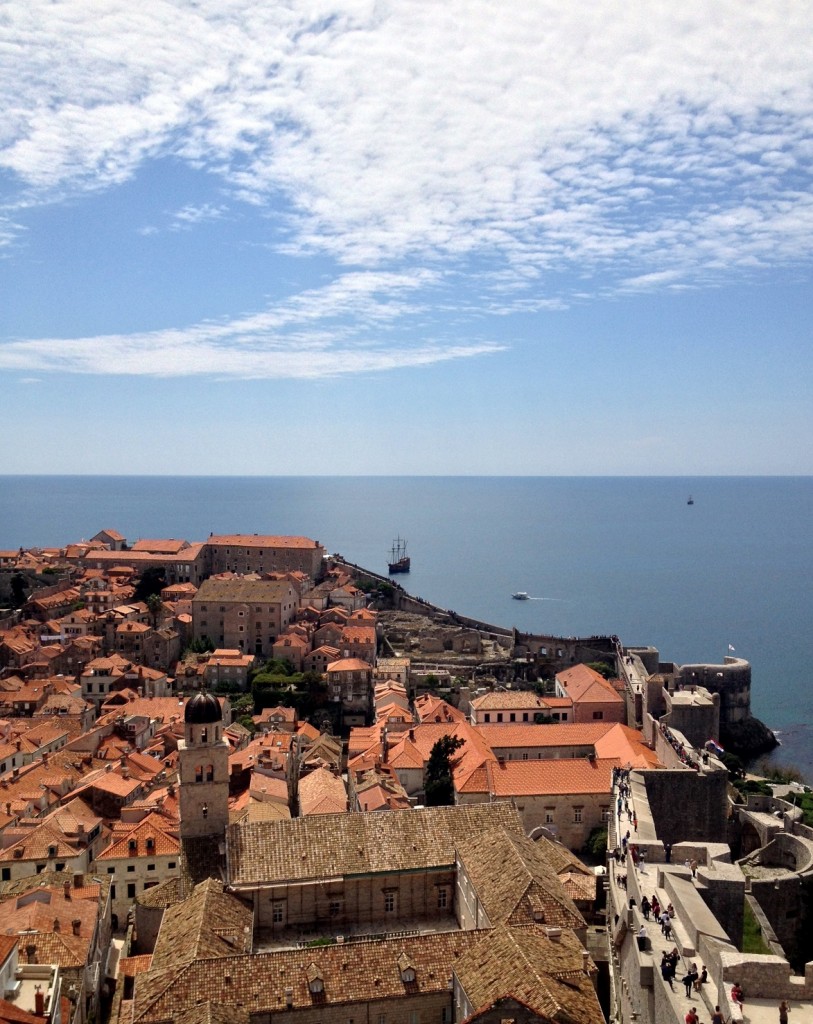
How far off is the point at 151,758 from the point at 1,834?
8.29 meters

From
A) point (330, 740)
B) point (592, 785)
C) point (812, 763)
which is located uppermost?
point (592, 785)

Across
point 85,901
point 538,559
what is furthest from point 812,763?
point 538,559

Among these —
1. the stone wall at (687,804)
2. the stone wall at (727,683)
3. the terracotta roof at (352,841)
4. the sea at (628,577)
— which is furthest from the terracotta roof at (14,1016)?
the sea at (628,577)

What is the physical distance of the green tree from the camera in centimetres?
3130

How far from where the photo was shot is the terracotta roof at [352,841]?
21.4 m

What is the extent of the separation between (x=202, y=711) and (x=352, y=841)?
5.59 meters

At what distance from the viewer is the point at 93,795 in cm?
3259

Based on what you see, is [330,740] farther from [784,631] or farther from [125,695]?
[784,631]

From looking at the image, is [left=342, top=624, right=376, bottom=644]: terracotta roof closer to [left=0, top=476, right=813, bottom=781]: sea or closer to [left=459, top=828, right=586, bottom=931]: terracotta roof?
[left=0, top=476, right=813, bottom=781]: sea

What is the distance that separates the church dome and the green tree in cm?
1021

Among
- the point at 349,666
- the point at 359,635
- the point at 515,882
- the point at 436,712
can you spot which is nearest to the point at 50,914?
the point at 515,882

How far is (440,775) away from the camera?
32000 mm

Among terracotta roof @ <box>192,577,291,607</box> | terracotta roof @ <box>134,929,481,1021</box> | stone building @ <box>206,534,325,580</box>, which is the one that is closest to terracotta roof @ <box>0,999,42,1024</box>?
terracotta roof @ <box>134,929,481,1021</box>

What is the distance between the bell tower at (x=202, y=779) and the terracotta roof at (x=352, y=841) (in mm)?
1547
